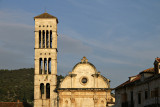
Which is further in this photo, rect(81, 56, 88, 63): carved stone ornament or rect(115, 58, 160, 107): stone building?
rect(81, 56, 88, 63): carved stone ornament

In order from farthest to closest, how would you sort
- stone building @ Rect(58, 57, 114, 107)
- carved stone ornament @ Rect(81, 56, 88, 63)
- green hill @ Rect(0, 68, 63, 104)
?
green hill @ Rect(0, 68, 63, 104), carved stone ornament @ Rect(81, 56, 88, 63), stone building @ Rect(58, 57, 114, 107)

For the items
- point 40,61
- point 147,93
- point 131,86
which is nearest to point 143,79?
point 147,93

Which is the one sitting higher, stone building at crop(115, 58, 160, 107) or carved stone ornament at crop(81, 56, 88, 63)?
carved stone ornament at crop(81, 56, 88, 63)

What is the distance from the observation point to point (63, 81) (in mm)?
54344

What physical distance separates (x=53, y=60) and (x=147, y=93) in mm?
27726

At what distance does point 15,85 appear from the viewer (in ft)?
357

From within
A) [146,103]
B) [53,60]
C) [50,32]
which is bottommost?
[146,103]

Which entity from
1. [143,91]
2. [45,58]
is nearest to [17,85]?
[45,58]

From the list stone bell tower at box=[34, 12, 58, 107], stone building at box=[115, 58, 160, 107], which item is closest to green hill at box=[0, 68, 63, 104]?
stone bell tower at box=[34, 12, 58, 107]

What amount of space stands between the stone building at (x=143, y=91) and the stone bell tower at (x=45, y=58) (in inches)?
733

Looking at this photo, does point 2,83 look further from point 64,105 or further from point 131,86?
point 131,86

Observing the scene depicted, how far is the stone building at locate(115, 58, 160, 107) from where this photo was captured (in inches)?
1128

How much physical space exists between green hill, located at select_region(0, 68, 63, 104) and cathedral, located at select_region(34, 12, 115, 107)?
3609cm

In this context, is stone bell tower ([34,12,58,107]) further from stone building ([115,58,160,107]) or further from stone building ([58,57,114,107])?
stone building ([115,58,160,107])
